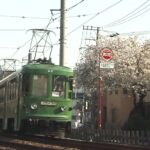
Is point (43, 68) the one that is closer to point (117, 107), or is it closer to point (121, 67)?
point (121, 67)

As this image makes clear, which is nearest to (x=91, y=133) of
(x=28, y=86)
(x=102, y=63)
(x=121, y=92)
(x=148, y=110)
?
(x=102, y=63)

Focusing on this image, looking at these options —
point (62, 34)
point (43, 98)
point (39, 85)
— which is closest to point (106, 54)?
point (62, 34)

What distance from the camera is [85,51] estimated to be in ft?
196

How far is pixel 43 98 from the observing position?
83.7 ft

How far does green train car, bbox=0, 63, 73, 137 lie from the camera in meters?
25.5

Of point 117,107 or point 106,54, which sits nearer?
point 106,54

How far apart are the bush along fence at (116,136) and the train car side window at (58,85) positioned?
14.3ft

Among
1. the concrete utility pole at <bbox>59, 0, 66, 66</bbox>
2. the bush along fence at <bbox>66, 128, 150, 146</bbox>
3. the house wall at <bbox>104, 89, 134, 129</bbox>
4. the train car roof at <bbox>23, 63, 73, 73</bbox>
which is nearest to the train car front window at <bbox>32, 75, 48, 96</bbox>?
the train car roof at <bbox>23, 63, 73, 73</bbox>

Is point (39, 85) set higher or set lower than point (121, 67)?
lower

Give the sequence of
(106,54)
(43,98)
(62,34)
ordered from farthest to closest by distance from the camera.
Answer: (62,34), (106,54), (43,98)

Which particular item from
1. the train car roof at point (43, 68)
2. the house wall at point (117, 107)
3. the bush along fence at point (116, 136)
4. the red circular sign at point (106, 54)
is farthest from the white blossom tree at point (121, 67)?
the train car roof at point (43, 68)

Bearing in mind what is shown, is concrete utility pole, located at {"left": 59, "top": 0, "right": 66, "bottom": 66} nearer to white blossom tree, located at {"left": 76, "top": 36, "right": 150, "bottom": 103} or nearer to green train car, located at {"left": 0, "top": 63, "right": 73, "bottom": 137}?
green train car, located at {"left": 0, "top": 63, "right": 73, "bottom": 137}

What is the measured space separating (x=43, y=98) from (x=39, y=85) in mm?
687

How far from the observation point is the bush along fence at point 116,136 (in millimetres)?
27281
